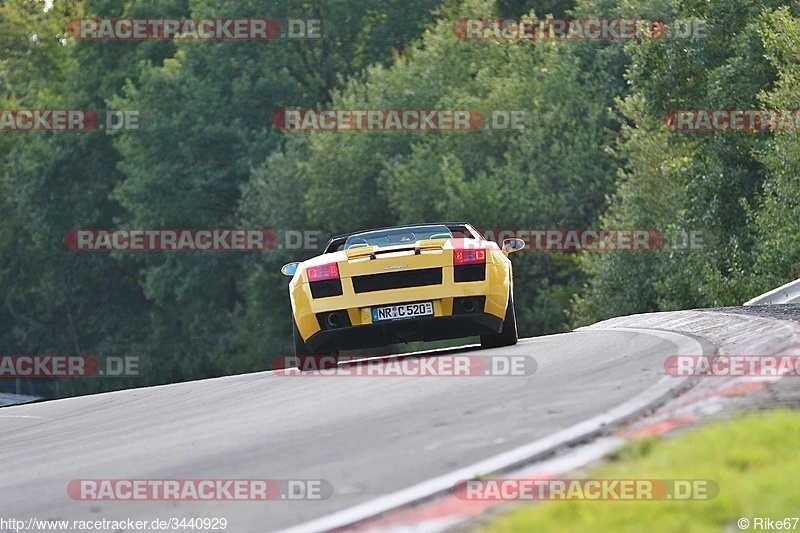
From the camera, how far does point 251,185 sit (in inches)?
1950

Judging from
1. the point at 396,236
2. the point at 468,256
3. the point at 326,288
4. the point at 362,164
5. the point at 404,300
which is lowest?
the point at 404,300

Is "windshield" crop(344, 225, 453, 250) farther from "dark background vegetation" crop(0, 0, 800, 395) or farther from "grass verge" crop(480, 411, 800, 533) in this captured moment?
"dark background vegetation" crop(0, 0, 800, 395)

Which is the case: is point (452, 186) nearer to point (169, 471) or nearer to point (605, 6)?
point (605, 6)

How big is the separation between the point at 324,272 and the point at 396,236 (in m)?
1.35

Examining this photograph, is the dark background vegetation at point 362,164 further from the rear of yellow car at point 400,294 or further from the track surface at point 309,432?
the track surface at point 309,432

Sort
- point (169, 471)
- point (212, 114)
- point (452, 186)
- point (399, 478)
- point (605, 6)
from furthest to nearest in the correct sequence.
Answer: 1. point (212, 114)
2. point (605, 6)
3. point (452, 186)
4. point (169, 471)
5. point (399, 478)

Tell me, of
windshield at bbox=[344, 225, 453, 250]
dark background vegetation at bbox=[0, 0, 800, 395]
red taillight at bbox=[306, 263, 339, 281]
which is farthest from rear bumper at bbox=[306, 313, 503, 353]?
dark background vegetation at bbox=[0, 0, 800, 395]

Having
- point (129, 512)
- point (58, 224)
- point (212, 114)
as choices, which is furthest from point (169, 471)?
point (58, 224)

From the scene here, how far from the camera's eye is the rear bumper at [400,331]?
12023 millimetres

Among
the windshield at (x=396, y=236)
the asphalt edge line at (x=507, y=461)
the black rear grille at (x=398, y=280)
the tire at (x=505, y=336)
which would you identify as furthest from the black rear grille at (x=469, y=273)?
the asphalt edge line at (x=507, y=461)

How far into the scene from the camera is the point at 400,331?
1208cm

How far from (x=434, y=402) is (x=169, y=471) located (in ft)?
6.37

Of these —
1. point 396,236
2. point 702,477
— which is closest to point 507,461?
point 702,477

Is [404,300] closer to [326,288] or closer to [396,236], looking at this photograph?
[326,288]
